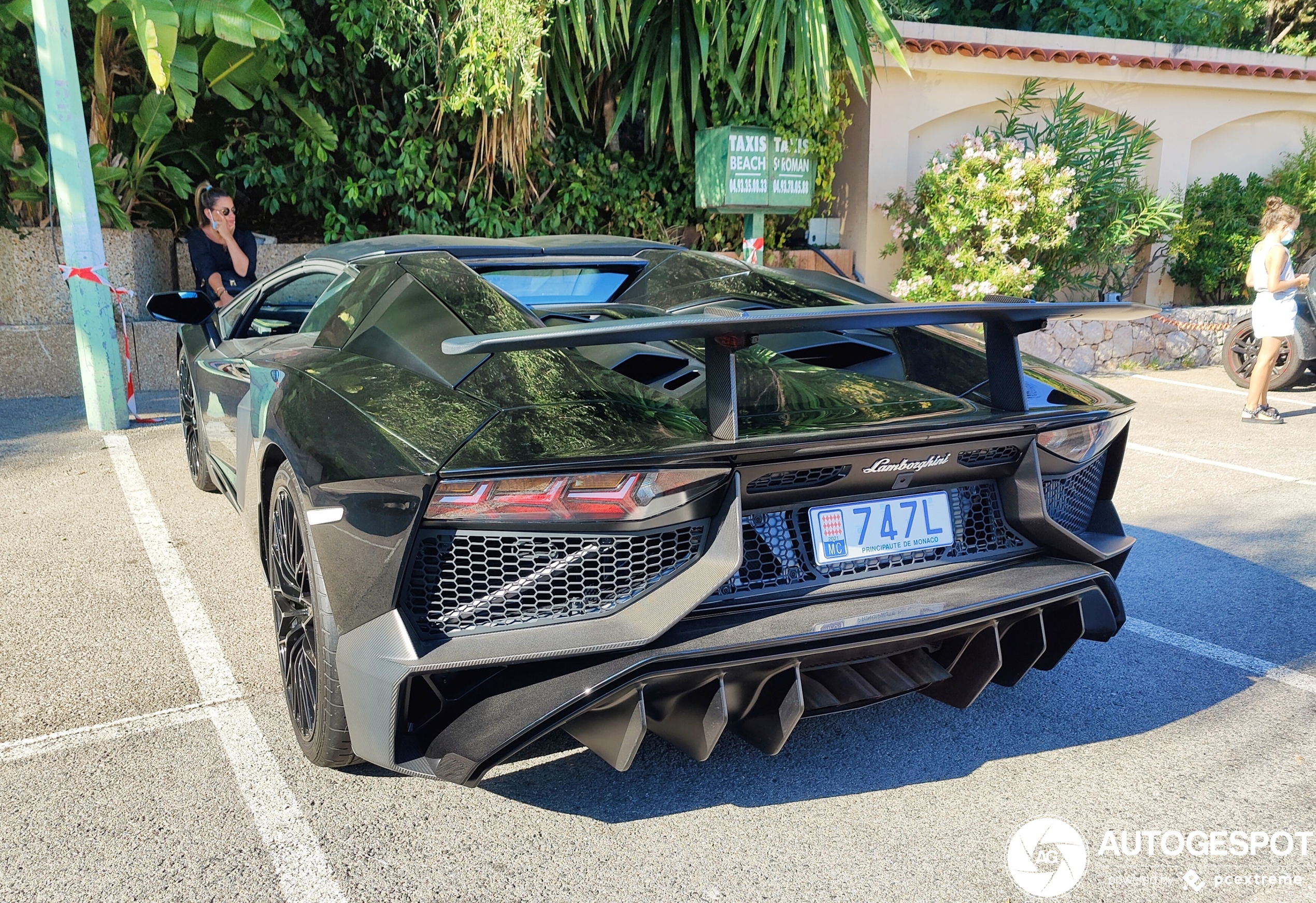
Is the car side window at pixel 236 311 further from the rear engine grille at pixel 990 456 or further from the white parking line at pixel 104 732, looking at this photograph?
the rear engine grille at pixel 990 456

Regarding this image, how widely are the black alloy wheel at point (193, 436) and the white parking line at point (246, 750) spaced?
0.45 metres

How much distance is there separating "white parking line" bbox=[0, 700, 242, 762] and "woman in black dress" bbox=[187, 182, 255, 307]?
5158 mm

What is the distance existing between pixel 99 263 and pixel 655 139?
495cm

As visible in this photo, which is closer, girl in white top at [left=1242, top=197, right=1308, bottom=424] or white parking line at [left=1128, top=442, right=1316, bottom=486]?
white parking line at [left=1128, top=442, right=1316, bottom=486]

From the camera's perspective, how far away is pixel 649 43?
878 centimetres

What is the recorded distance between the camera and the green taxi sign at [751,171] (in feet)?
28.6

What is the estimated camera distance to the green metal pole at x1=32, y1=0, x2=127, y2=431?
5.77 metres

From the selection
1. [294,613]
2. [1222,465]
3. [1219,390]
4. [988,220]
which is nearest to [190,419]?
[294,613]

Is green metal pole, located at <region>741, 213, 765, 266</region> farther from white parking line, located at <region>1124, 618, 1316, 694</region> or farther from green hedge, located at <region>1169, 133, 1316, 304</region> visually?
white parking line, located at <region>1124, 618, 1316, 694</region>

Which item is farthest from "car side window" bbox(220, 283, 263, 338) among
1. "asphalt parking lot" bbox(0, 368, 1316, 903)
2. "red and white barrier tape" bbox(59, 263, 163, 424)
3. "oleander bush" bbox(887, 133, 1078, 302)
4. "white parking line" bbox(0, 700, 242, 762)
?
"oleander bush" bbox(887, 133, 1078, 302)

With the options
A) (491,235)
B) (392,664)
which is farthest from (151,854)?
(491,235)

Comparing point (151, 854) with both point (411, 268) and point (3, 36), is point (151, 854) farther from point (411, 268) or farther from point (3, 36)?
point (3, 36)

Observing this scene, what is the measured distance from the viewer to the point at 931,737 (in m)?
2.69

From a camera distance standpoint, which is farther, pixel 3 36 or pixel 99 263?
pixel 3 36
